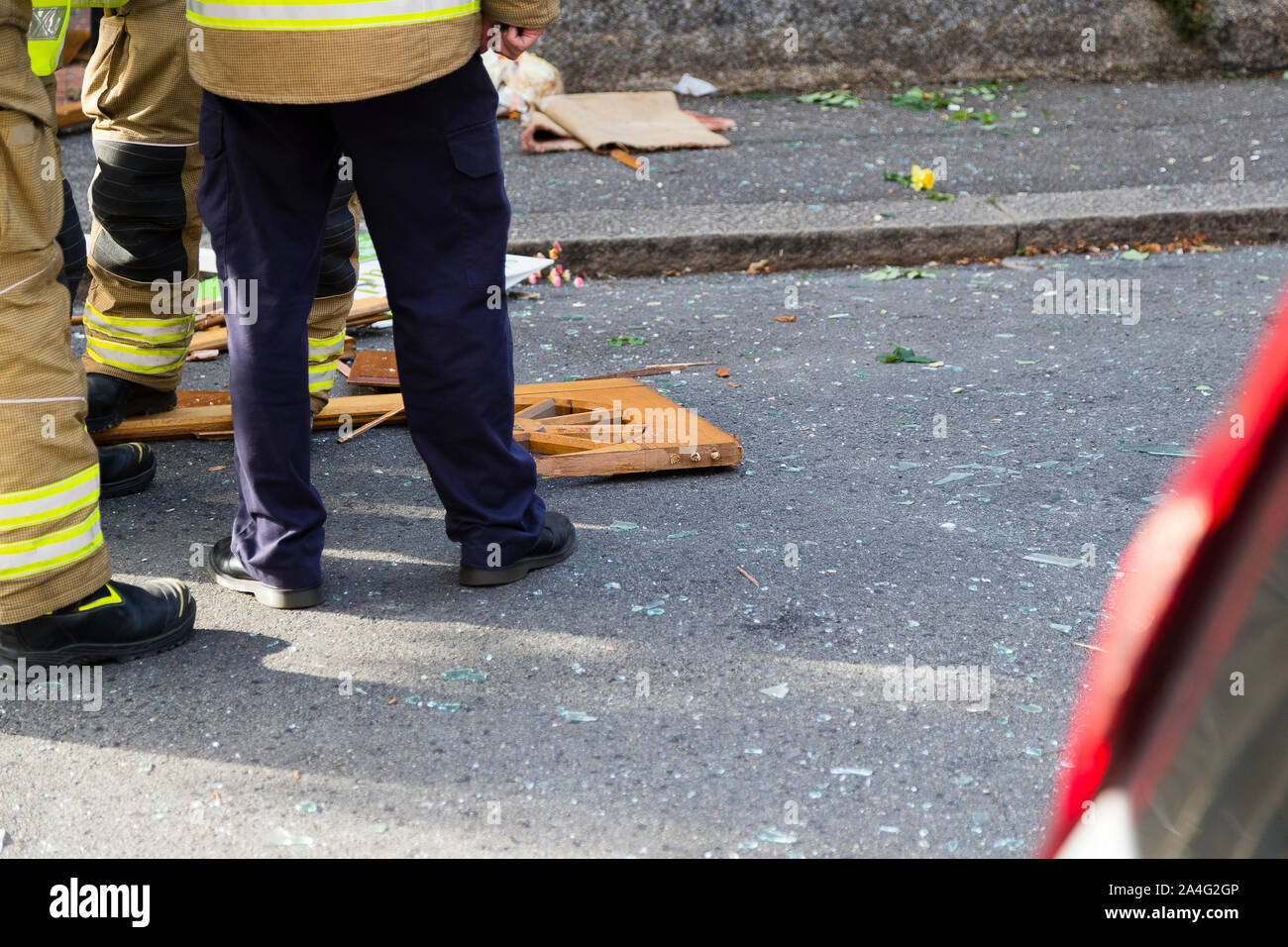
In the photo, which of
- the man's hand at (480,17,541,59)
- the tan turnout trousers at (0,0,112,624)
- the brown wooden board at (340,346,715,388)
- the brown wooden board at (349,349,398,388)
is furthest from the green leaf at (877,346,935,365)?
the tan turnout trousers at (0,0,112,624)

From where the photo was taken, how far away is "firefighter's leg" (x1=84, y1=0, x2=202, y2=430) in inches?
135

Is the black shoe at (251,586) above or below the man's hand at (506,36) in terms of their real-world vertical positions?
below

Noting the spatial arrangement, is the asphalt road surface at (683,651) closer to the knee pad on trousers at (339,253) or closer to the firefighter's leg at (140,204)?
the firefighter's leg at (140,204)

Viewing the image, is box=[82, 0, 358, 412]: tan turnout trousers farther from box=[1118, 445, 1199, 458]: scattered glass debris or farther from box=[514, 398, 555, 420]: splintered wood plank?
box=[1118, 445, 1199, 458]: scattered glass debris

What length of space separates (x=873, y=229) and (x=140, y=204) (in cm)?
331

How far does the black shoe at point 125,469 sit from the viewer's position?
11.4 feet

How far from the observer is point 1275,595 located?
2.36ft

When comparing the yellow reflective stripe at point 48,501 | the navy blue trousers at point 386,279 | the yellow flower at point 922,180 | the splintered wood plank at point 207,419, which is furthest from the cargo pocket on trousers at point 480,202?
the yellow flower at point 922,180

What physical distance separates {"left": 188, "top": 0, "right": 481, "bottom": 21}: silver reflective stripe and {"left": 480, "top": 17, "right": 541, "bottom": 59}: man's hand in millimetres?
164

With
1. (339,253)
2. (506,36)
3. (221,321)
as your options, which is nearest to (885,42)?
(221,321)

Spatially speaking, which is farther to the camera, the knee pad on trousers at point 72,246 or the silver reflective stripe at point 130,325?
the silver reflective stripe at point 130,325

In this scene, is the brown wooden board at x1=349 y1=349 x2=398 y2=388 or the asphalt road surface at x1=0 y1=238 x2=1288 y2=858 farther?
the brown wooden board at x1=349 y1=349 x2=398 y2=388

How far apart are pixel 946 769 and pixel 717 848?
46 centimetres
